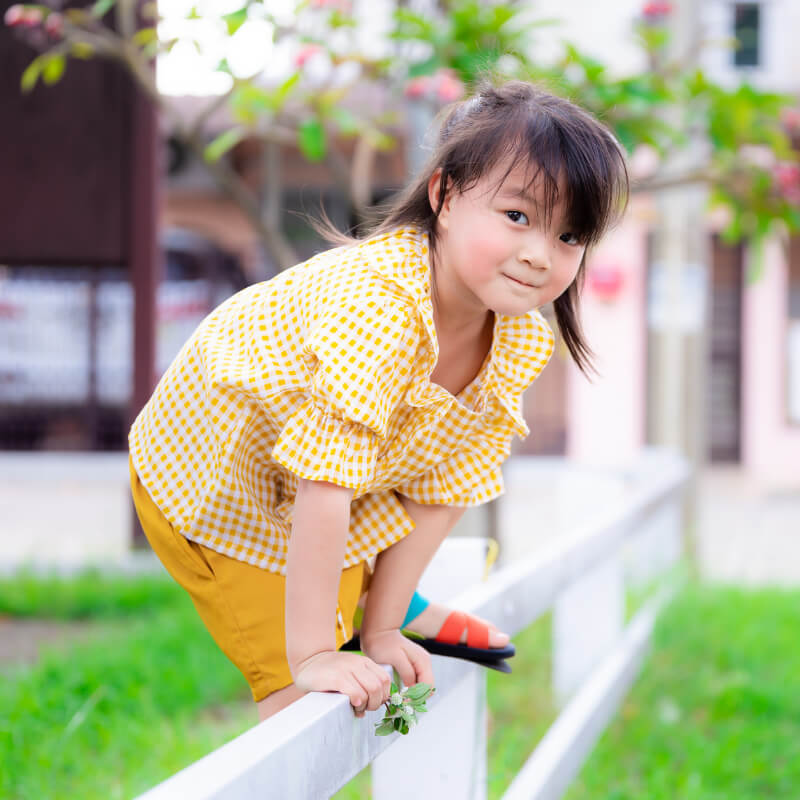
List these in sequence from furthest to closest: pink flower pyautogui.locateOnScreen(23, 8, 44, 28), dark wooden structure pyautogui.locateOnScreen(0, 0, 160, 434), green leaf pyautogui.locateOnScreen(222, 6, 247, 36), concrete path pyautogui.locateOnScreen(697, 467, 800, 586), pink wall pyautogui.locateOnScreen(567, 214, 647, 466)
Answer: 1. pink wall pyautogui.locateOnScreen(567, 214, 647, 466)
2. concrete path pyautogui.locateOnScreen(697, 467, 800, 586)
3. dark wooden structure pyautogui.locateOnScreen(0, 0, 160, 434)
4. pink flower pyautogui.locateOnScreen(23, 8, 44, 28)
5. green leaf pyautogui.locateOnScreen(222, 6, 247, 36)

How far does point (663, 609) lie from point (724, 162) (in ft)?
5.99

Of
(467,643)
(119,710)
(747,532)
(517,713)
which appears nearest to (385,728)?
(467,643)

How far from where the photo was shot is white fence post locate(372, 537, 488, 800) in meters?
1.59

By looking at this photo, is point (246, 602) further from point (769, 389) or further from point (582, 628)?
point (769, 389)

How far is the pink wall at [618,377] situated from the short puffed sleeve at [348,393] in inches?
383

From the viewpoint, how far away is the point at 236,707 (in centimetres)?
329

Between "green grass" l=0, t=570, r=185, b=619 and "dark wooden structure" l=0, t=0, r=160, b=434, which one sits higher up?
"dark wooden structure" l=0, t=0, r=160, b=434

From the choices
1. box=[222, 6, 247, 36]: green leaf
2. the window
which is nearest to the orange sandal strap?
box=[222, 6, 247, 36]: green leaf

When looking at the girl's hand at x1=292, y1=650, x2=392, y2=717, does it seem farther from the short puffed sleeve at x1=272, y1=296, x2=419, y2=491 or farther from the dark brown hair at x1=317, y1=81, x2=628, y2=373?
the dark brown hair at x1=317, y1=81, x2=628, y2=373

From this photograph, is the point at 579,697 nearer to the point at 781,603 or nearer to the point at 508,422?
the point at 508,422

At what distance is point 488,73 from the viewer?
173 centimetres

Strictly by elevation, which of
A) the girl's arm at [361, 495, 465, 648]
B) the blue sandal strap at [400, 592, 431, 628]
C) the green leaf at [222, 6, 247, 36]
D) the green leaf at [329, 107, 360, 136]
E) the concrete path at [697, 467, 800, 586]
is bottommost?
the concrete path at [697, 467, 800, 586]

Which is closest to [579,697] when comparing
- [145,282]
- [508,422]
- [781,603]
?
[508,422]

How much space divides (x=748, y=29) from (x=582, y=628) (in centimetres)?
1011
